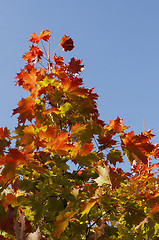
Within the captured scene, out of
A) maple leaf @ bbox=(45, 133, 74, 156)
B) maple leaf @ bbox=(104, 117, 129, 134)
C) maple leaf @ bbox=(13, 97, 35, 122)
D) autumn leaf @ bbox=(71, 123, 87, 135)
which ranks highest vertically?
maple leaf @ bbox=(13, 97, 35, 122)

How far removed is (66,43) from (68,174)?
2257 mm

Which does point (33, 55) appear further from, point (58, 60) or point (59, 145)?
point (59, 145)

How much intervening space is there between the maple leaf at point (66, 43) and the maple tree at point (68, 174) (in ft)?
1.48

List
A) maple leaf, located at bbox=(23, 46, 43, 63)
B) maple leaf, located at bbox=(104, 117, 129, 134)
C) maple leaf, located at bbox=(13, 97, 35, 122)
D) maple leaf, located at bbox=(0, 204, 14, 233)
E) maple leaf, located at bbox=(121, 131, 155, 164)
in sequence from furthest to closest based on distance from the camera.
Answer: maple leaf, located at bbox=(23, 46, 43, 63) < maple leaf, located at bbox=(13, 97, 35, 122) < maple leaf, located at bbox=(104, 117, 129, 134) < maple leaf, located at bbox=(121, 131, 155, 164) < maple leaf, located at bbox=(0, 204, 14, 233)

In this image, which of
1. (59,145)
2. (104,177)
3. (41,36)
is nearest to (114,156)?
(104,177)

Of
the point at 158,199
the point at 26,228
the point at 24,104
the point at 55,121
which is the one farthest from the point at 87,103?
the point at 26,228

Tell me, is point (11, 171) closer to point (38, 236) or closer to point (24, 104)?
point (38, 236)

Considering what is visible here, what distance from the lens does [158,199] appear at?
83.8 inches

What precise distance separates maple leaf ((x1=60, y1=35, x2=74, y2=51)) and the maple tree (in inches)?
17.8

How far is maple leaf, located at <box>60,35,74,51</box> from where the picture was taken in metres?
3.79

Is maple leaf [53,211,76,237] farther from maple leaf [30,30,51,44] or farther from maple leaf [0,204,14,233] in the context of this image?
maple leaf [30,30,51,44]

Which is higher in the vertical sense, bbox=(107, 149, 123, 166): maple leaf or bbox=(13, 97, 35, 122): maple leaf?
bbox=(13, 97, 35, 122): maple leaf

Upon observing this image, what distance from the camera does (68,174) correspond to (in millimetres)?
2463

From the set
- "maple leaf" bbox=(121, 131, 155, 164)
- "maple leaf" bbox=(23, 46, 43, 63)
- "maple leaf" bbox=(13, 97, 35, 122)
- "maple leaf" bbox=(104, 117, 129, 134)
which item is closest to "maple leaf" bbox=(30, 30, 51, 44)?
"maple leaf" bbox=(23, 46, 43, 63)
